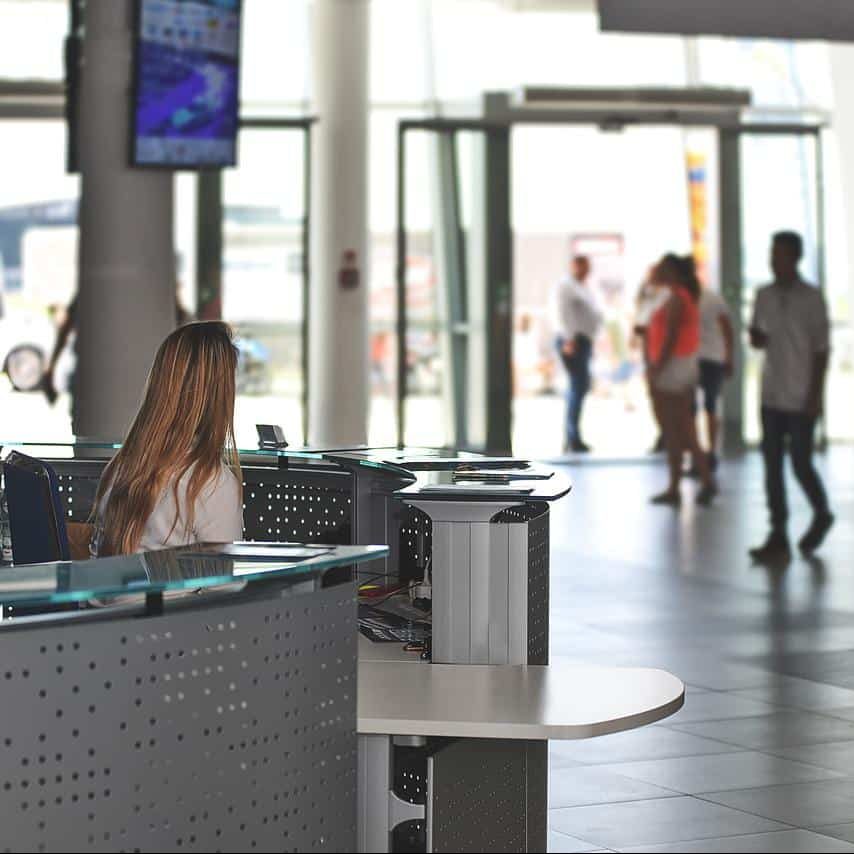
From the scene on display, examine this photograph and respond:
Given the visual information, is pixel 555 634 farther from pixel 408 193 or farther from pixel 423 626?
pixel 408 193

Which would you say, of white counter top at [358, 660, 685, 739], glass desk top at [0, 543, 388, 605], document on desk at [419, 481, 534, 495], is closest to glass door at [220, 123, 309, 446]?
document on desk at [419, 481, 534, 495]

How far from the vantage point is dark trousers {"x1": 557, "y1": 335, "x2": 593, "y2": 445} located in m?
16.1

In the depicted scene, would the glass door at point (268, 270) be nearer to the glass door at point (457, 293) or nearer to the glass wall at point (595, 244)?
the glass door at point (457, 293)

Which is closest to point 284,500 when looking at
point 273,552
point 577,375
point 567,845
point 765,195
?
point 567,845

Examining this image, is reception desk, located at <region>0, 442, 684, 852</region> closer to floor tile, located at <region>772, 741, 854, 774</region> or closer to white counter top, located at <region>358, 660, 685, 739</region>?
white counter top, located at <region>358, 660, 685, 739</region>

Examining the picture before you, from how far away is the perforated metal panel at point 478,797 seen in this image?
347 cm

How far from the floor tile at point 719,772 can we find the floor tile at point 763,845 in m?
0.45

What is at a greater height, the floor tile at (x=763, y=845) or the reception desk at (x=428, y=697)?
the reception desk at (x=428, y=697)

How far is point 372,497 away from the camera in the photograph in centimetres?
500

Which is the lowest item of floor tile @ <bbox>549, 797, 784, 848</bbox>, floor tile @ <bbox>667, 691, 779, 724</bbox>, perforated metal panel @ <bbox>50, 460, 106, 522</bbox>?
floor tile @ <bbox>549, 797, 784, 848</bbox>

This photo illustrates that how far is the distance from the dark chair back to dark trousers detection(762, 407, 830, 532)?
5890 millimetres

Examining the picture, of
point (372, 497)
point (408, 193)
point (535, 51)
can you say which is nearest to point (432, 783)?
point (372, 497)

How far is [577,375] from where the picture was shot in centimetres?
1616

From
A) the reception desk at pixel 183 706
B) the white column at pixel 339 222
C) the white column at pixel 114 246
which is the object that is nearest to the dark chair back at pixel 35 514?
the reception desk at pixel 183 706
